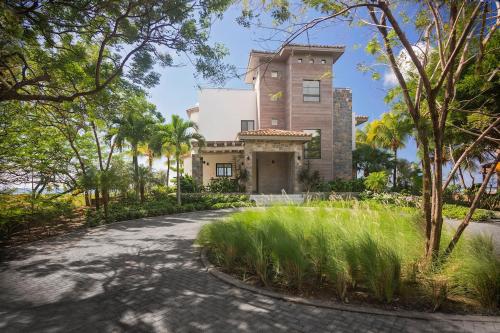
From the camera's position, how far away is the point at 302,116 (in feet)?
72.7

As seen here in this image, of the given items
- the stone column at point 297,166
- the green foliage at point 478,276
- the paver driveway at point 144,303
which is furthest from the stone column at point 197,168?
the green foliage at point 478,276

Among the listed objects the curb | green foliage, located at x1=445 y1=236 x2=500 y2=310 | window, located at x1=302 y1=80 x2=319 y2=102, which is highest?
window, located at x1=302 y1=80 x2=319 y2=102

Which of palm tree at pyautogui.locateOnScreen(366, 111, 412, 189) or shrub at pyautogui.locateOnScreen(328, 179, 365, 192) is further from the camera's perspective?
palm tree at pyautogui.locateOnScreen(366, 111, 412, 189)

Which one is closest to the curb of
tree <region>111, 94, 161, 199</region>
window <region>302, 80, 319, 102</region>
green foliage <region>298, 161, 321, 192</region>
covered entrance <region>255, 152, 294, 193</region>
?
tree <region>111, 94, 161, 199</region>

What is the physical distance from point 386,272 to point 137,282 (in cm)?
412

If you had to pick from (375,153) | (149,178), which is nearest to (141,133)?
(149,178)

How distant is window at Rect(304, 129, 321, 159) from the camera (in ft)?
72.3

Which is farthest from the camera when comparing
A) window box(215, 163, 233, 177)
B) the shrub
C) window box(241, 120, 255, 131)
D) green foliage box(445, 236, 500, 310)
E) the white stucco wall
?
window box(241, 120, 255, 131)

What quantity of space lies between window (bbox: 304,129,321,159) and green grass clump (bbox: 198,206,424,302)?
15.9m

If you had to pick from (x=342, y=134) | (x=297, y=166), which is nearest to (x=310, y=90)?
(x=342, y=134)

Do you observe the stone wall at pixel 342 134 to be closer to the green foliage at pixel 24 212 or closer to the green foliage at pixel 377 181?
the green foliage at pixel 377 181

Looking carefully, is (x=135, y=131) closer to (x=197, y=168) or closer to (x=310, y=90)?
(x=197, y=168)

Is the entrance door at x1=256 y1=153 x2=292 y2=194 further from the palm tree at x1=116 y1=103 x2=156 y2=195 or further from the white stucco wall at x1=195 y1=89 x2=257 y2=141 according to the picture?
the palm tree at x1=116 y1=103 x2=156 y2=195

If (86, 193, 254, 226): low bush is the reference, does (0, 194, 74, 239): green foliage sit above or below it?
above
